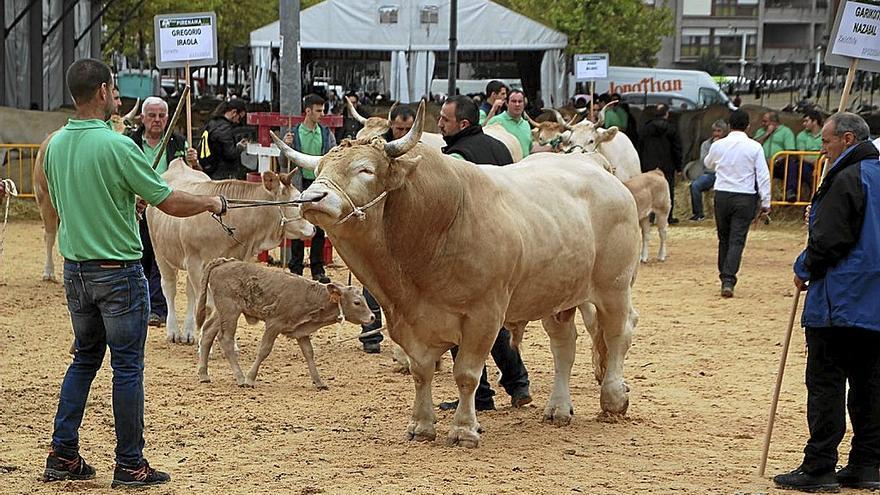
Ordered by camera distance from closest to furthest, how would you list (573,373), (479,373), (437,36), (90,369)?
(90,369), (479,373), (573,373), (437,36)

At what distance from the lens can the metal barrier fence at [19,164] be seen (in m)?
23.4

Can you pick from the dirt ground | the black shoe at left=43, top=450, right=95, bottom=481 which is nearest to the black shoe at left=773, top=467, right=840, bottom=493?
the dirt ground

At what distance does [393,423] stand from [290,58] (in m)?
A: 8.53

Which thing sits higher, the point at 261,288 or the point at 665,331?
the point at 261,288

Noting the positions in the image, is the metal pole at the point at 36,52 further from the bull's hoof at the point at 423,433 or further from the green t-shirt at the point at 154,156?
the bull's hoof at the point at 423,433

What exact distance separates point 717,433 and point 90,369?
4337 mm

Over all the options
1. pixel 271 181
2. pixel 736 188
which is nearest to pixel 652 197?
pixel 736 188

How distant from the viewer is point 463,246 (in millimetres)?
7938

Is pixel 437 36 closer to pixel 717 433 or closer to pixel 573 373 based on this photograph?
pixel 573 373

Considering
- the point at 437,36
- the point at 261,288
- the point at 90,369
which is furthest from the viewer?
the point at 437,36

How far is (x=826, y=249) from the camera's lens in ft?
23.7

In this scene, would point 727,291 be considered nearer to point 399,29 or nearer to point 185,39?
point 185,39

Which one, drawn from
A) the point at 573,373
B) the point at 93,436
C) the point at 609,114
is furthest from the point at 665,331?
the point at 609,114

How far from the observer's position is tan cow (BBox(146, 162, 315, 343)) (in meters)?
11.6
